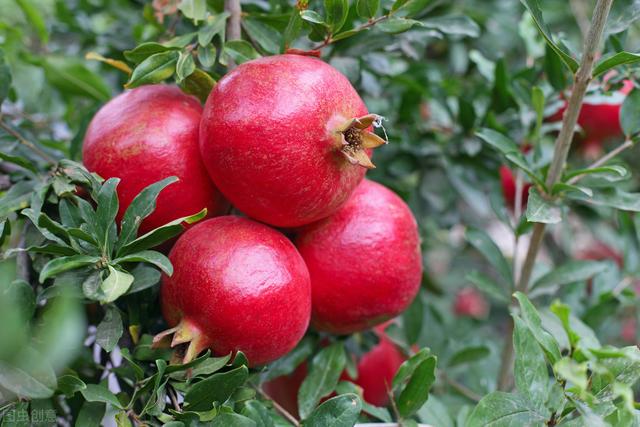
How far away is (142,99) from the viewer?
762 mm

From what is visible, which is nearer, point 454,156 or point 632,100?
point 632,100

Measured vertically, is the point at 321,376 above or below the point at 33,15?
below

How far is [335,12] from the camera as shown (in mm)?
744

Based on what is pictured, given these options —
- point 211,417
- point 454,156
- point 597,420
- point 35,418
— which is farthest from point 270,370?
point 454,156

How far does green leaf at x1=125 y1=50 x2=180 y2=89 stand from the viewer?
A: 73cm

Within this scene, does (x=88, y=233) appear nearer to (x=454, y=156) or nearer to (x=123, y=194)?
(x=123, y=194)

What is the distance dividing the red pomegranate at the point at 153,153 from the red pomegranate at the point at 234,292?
1.7 inches

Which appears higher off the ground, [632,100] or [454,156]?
[632,100]

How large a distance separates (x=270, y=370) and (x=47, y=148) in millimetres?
470

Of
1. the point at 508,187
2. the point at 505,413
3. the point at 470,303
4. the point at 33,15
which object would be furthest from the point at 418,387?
the point at 470,303

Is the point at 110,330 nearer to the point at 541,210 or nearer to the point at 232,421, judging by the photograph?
the point at 232,421

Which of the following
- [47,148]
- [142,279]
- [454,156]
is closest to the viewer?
[142,279]

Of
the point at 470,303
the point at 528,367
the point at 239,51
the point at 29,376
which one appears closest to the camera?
the point at 29,376

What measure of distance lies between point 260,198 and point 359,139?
0.12 metres
